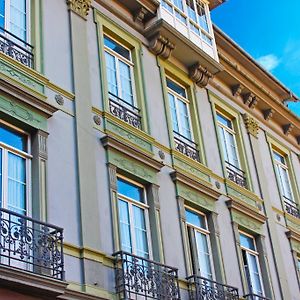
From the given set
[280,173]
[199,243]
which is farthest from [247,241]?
[280,173]

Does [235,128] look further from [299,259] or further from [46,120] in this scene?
[46,120]

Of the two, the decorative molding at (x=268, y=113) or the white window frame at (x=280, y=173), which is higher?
the decorative molding at (x=268, y=113)

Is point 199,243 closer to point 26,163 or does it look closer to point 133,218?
point 133,218

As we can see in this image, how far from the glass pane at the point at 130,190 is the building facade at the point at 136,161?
1.8 inches

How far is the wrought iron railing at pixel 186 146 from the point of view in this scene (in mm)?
16998

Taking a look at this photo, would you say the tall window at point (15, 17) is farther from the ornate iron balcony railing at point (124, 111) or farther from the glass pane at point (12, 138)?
the ornate iron balcony railing at point (124, 111)

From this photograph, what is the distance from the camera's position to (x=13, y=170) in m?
12.0

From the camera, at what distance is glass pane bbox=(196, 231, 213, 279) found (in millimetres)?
15725

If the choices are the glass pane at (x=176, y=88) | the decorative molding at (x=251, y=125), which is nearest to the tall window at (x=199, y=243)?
→ the glass pane at (x=176, y=88)

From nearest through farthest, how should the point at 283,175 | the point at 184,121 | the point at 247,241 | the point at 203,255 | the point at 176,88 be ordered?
1. the point at 203,255
2. the point at 184,121
3. the point at 247,241
4. the point at 176,88
5. the point at 283,175

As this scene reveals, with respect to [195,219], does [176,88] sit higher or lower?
higher

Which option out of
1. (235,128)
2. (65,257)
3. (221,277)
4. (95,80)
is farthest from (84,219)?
(235,128)

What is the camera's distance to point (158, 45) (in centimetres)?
1764

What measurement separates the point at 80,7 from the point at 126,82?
218 cm
